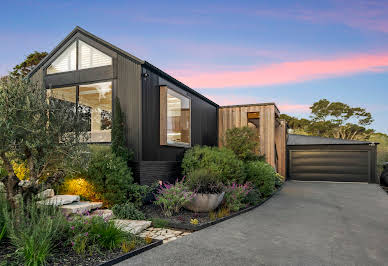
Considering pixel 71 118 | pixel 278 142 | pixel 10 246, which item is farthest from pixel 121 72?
pixel 278 142

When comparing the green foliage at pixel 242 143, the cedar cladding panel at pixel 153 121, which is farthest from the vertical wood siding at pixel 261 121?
the cedar cladding panel at pixel 153 121

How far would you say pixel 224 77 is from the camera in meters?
12.1

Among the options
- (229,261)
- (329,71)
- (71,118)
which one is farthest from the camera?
(329,71)

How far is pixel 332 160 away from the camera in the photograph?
511 inches

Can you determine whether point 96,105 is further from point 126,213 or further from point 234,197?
point 234,197

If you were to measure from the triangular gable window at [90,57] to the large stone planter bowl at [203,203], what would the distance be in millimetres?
4077

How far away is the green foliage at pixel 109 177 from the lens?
4.98 metres

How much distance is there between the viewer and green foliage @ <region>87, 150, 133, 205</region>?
16.3ft

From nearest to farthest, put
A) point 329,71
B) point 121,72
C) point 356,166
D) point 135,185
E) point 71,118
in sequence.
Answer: point 71,118 → point 135,185 → point 121,72 → point 329,71 → point 356,166

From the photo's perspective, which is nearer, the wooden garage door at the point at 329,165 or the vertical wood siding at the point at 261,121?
the vertical wood siding at the point at 261,121

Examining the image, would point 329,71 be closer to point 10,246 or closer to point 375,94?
point 375,94

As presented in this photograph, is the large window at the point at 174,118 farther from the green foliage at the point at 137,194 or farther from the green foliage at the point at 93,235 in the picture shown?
the green foliage at the point at 93,235

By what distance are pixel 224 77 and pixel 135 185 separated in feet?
26.8

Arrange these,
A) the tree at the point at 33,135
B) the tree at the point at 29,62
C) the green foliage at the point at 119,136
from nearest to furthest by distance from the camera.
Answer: the tree at the point at 33,135, the green foliage at the point at 119,136, the tree at the point at 29,62
